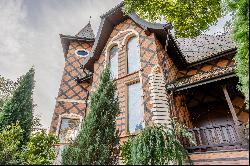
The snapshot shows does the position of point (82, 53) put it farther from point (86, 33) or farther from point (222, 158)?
point (222, 158)

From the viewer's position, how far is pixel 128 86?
11898 mm

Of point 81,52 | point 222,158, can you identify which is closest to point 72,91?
point 81,52

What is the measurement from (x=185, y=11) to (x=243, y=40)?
4841mm

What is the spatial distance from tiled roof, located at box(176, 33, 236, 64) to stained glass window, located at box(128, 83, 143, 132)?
14.6 ft

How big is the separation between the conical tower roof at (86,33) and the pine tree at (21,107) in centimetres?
592

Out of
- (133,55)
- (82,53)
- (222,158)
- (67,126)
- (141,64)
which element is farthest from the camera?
(82,53)

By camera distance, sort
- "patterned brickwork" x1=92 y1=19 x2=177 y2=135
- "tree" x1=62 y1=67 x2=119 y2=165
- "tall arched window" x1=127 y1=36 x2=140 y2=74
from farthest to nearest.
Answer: "tall arched window" x1=127 y1=36 x2=140 y2=74 < "patterned brickwork" x1=92 y1=19 x2=177 y2=135 < "tree" x1=62 y1=67 x2=119 y2=165

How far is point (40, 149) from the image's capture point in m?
9.30

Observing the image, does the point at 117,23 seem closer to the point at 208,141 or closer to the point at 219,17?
the point at 219,17

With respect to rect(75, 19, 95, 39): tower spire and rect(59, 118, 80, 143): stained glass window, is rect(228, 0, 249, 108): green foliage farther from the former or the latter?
rect(75, 19, 95, 39): tower spire

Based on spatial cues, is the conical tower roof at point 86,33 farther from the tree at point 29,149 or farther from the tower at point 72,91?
the tree at point 29,149

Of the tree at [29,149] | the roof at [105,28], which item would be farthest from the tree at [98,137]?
the roof at [105,28]

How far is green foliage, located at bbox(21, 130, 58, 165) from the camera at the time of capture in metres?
8.68

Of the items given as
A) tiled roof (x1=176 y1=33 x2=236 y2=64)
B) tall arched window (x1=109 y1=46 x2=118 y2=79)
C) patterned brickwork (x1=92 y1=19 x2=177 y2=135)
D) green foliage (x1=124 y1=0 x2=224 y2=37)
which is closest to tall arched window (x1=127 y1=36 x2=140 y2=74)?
patterned brickwork (x1=92 y1=19 x2=177 y2=135)
